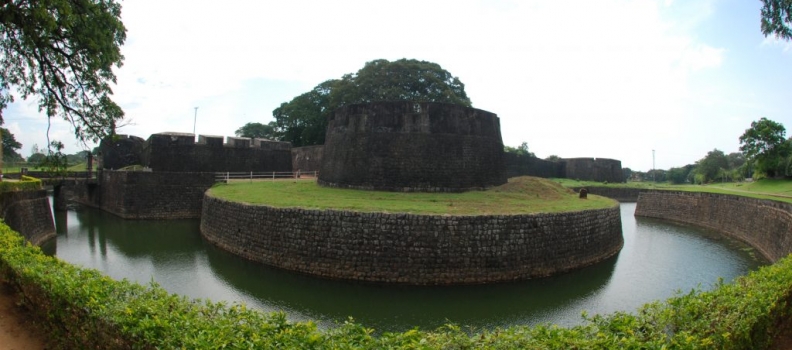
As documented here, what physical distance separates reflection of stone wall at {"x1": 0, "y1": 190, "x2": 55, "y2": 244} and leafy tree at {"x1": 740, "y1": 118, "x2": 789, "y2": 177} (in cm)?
3037

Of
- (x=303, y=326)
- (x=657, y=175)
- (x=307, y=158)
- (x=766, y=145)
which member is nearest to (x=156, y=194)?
(x=307, y=158)

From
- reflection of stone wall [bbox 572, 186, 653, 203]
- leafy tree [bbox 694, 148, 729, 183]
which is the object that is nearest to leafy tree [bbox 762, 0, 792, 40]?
reflection of stone wall [bbox 572, 186, 653, 203]

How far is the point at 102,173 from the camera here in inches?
868

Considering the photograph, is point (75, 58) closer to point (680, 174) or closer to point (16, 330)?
point (16, 330)

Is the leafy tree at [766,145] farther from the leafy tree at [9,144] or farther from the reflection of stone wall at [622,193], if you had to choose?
the leafy tree at [9,144]

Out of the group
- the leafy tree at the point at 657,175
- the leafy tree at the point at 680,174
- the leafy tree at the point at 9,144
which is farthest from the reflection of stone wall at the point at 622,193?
the leafy tree at the point at 9,144

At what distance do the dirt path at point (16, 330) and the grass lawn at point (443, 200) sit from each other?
6.02m

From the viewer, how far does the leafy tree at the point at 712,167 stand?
42.2 metres

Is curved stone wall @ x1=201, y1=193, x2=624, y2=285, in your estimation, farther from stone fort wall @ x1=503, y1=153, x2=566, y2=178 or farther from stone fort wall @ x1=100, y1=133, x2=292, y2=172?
stone fort wall @ x1=503, y1=153, x2=566, y2=178

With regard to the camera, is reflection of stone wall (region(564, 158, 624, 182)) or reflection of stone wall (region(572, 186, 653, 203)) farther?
reflection of stone wall (region(564, 158, 624, 182))

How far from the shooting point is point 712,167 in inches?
1686

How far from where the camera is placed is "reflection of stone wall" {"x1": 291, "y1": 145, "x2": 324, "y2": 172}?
26.1 meters

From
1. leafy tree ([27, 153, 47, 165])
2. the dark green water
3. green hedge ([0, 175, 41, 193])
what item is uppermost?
leafy tree ([27, 153, 47, 165])

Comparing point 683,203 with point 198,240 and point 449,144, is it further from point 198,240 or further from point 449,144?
point 198,240
